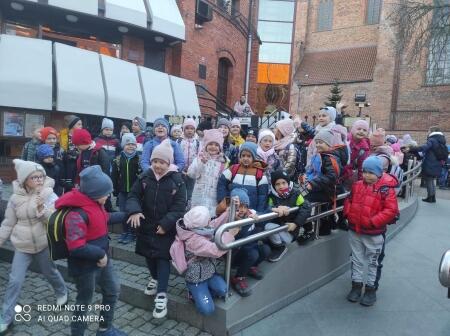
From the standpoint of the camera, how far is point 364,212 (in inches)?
149

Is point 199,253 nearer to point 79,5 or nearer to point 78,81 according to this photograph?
point 78,81

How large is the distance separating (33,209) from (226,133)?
367cm

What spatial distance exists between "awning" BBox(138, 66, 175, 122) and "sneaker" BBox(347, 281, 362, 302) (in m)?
8.56

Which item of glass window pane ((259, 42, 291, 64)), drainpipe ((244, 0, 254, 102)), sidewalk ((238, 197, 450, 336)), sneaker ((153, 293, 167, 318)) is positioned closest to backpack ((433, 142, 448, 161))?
sidewalk ((238, 197, 450, 336))

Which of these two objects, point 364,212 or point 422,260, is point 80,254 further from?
point 422,260

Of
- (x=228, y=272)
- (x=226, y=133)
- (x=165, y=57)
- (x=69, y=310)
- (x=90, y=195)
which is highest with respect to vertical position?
(x=165, y=57)

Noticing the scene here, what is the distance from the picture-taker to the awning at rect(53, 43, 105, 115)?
9039mm

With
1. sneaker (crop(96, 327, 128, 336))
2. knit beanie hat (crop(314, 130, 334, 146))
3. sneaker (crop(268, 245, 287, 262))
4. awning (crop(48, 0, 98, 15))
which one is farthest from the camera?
awning (crop(48, 0, 98, 15))

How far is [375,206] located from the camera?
3.77 m

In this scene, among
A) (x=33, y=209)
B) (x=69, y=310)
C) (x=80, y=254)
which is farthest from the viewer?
(x=69, y=310)

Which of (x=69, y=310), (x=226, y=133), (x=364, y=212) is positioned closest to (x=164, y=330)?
(x=69, y=310)

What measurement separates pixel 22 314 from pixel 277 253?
2682 millimetres

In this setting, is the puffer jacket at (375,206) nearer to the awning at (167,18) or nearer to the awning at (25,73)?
the awning at (25,73)

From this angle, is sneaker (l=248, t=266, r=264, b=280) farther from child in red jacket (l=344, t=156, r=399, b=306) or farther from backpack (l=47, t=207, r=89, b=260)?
backpack (l=47, t=207, r=89, b=260)
